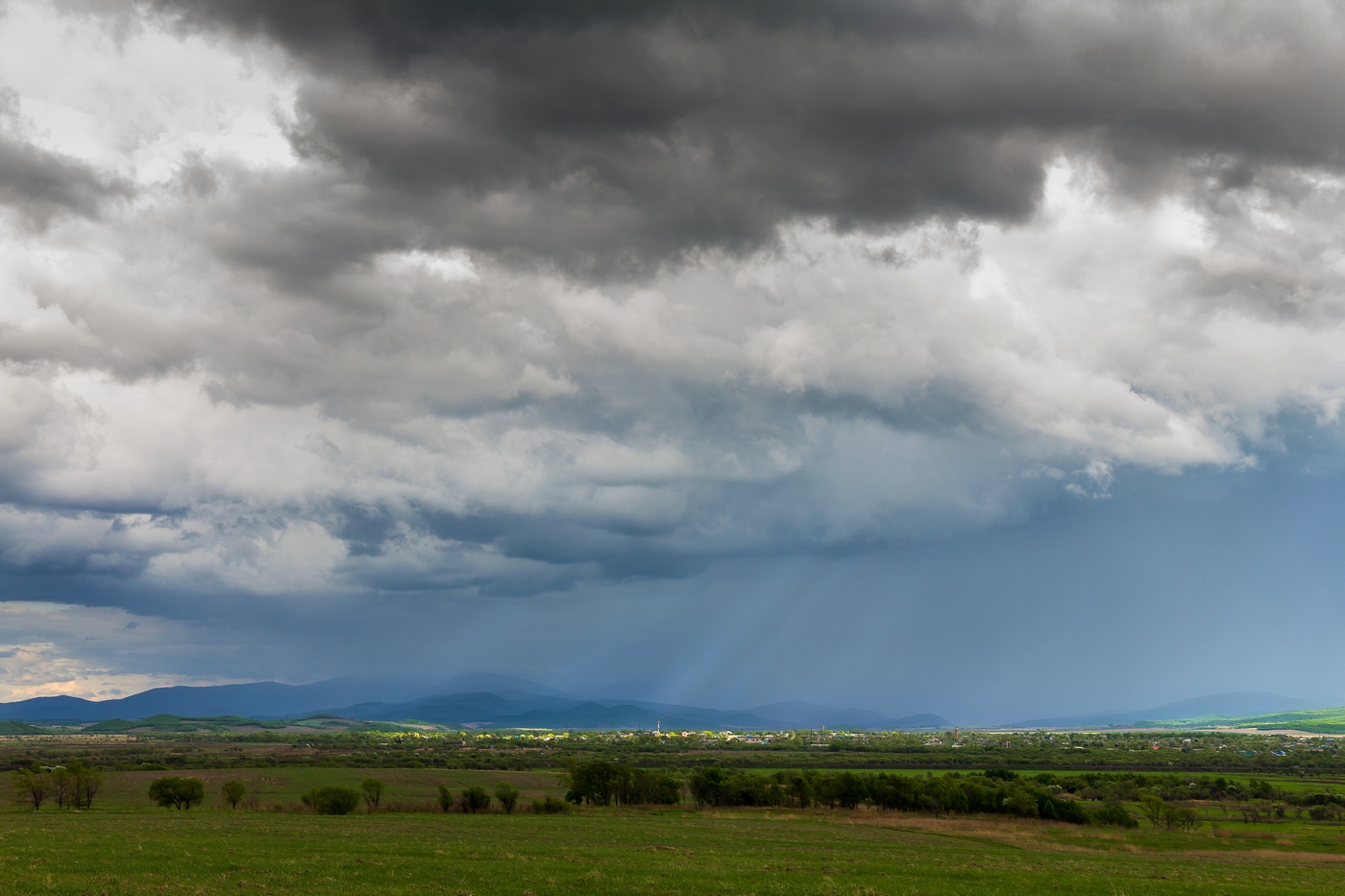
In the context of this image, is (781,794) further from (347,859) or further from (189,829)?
(347,859)

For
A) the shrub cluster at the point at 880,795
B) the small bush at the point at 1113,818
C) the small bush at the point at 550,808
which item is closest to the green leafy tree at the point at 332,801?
the small bush at the point at 550,808

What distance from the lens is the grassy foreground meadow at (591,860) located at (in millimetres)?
36688

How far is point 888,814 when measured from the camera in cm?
11969

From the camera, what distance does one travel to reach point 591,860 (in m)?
47.7

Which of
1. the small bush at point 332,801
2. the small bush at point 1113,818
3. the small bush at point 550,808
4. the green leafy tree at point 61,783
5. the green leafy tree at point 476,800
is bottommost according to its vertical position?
the small bush at point 1113,818

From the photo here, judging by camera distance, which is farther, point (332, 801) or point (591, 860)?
point (332, 801)

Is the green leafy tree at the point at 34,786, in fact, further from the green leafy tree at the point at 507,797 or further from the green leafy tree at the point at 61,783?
the green leafy tree at the point at 507,797

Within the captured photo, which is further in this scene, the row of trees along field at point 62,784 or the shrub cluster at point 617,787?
the shrub cluster at point 617,787

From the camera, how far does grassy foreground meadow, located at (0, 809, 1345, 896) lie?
36.7 m

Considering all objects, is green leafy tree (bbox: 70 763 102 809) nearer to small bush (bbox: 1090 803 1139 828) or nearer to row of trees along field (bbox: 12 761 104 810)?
row of trees along field (bbox: 12 761 104 810)

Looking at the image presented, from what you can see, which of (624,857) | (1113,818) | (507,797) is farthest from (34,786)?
(1113,818)

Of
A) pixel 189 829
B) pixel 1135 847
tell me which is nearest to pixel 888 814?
pixel 1135 847

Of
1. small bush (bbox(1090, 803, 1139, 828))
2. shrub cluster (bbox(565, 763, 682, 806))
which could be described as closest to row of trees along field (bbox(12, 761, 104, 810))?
shrub cluster (bbox(565, 763, 682, 806))

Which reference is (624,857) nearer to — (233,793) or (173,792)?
(173,792)
